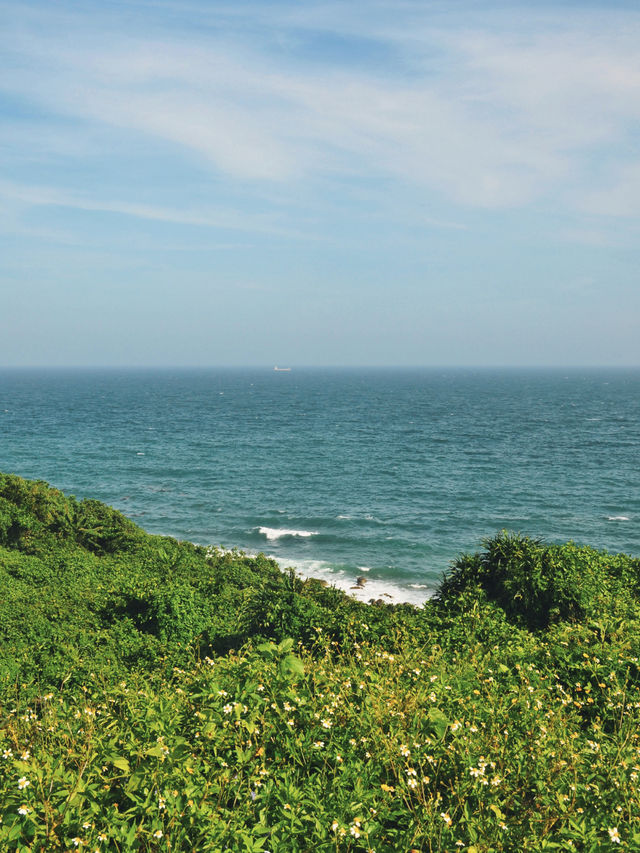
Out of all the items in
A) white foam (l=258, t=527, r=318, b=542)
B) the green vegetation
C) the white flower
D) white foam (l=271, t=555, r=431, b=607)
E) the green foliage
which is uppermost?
the white flower

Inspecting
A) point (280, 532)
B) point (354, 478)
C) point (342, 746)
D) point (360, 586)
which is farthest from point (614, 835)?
point (354, 478)

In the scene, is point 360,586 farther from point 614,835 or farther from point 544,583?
point 614,835

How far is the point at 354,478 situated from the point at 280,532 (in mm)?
18418

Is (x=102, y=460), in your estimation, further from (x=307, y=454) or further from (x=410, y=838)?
(x=410, y=838)

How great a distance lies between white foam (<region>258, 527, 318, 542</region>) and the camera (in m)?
40.8

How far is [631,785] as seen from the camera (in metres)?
5.41

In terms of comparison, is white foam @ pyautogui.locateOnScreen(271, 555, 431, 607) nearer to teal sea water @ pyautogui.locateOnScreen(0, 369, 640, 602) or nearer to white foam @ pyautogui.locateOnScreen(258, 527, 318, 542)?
teal sea water @ pyautogui.locateOnScreen(0, 369, 640, 602)

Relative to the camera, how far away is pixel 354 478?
58719mm

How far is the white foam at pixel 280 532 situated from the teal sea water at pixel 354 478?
15 cm

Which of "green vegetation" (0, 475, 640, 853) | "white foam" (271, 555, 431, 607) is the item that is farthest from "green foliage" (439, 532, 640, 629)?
"white foam" (271, 555, 431, 607)

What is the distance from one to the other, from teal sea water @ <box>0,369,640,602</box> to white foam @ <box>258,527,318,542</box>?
0.15 m

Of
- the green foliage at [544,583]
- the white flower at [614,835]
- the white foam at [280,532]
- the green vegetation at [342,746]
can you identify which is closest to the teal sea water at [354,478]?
the white foam at [280,532]

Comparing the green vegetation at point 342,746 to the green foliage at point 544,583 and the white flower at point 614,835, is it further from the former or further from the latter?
the green foliage at point 544,583

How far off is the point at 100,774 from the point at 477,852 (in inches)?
139
